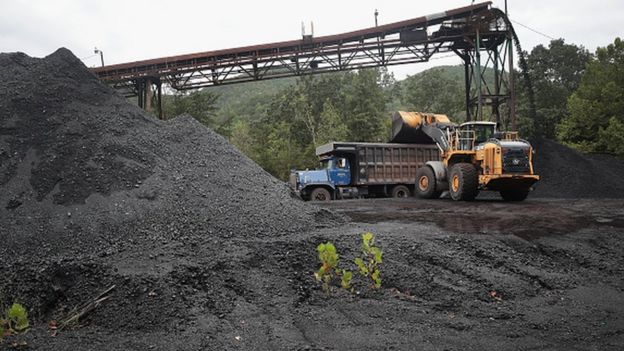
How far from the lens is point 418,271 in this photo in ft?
18.1

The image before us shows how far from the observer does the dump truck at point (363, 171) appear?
16.0 meters

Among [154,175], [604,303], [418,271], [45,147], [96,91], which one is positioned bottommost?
[604,303]

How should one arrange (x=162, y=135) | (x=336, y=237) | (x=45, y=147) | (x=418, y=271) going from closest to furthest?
(x=418, y=271), (x=336, y=237), (x=45, y=147), (x=162, y=135)

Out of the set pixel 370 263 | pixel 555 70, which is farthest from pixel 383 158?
pixel 555 70

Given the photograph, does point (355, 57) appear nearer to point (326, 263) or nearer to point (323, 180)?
point (323, 180)

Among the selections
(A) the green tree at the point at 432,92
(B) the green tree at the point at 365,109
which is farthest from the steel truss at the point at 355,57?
(A) the green tree at the point at 432,92

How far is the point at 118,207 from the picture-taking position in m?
5.95

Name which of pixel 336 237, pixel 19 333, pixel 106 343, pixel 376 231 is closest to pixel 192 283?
pixel 106 343

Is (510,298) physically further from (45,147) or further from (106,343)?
(45,147)

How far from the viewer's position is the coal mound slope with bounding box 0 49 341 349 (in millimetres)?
4578

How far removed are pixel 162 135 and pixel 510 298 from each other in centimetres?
569

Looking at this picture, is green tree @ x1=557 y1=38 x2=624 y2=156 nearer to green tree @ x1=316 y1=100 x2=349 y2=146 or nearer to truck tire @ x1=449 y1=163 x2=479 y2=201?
green tree @ x1=316 y1=100 x2=349 y2=146

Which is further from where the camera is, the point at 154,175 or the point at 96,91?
the point at 96,91

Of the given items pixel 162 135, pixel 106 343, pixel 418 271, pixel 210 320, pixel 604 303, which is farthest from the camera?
pixel 162 135
